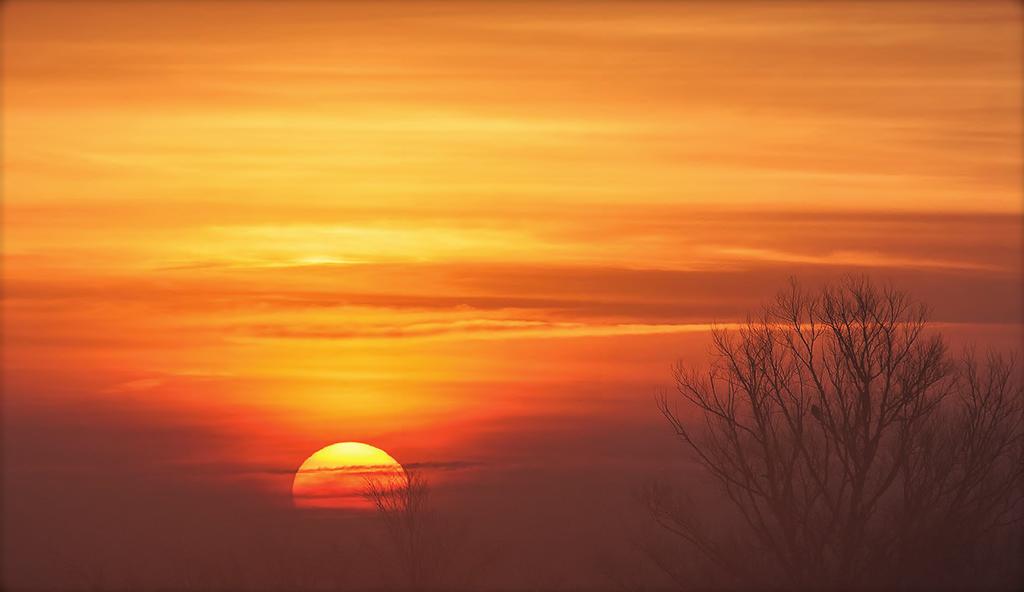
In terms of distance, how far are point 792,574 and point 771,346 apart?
17.2ft

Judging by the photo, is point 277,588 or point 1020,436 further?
point 277,588

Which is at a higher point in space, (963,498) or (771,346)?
(771,346)

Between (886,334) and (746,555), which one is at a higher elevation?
(886,334)

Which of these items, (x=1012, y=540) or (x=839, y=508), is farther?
(x=1012, y=540)

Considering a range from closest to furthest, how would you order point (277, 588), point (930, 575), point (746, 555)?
point (930, 575) < point (746, 555) < point (277, 588)

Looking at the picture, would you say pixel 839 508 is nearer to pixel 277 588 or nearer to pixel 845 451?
pixel 845 451

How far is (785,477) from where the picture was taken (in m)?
32.1

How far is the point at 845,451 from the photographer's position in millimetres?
31953

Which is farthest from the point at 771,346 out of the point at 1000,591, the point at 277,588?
the point at 277,588

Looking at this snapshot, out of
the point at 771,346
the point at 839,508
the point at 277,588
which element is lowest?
the point at 277,588

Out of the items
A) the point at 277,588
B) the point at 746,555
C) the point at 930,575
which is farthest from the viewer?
the point at 277,588

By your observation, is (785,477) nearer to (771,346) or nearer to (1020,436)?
(771,346)

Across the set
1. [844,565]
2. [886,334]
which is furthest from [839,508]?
[886,334]

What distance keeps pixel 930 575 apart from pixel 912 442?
2933 mm
